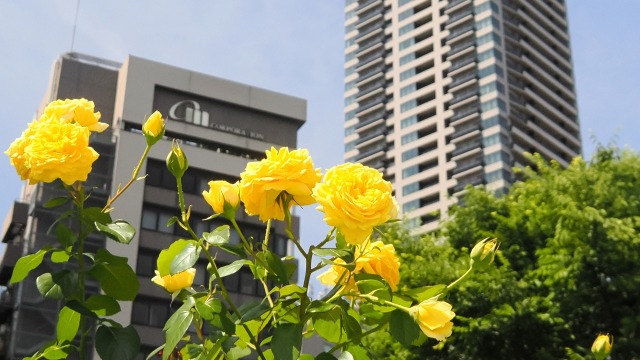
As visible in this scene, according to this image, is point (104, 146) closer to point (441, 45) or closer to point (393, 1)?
point (441, 45)

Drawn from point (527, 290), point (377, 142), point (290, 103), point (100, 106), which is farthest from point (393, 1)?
point (527, 290)

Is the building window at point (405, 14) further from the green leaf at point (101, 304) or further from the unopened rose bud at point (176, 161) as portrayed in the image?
the green leaf at point (101, 304)

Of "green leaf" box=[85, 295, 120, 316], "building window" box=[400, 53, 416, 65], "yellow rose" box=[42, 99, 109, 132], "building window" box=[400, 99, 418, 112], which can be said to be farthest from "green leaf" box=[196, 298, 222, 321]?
"building window" box=[400, 53, 416, 65]

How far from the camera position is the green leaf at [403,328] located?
1.92 meters

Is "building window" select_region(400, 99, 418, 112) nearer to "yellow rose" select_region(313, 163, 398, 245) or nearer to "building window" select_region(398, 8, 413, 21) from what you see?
"building window" select_region(398, 8, 413, 21)

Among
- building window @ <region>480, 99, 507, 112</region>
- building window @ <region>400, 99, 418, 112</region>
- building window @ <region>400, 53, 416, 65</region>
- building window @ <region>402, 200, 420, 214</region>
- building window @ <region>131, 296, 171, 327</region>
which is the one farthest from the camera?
building window @ <region>400, 53, 416, 65</region>

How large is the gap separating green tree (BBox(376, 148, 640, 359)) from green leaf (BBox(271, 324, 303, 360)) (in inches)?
421

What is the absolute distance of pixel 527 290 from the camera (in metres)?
13.8

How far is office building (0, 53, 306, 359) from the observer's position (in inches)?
1444

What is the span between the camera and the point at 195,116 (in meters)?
43.5

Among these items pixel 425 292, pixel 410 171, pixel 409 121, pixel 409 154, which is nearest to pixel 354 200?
pixel 425 292

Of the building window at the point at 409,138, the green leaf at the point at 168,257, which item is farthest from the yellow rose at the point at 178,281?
the building window at the point at 409,138

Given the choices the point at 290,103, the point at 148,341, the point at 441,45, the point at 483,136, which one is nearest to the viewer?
the point at 148,341

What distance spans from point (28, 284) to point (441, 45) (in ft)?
163
